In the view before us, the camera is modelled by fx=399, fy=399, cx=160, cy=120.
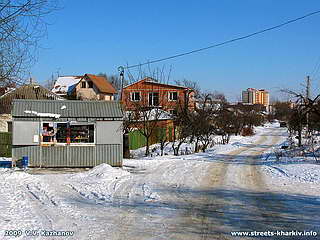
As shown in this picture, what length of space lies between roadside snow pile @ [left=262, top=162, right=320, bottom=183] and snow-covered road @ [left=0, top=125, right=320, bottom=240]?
22 cm

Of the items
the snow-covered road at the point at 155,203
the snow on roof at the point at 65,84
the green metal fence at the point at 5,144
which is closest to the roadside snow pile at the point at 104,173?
the snow-covered road at the point at 155,203

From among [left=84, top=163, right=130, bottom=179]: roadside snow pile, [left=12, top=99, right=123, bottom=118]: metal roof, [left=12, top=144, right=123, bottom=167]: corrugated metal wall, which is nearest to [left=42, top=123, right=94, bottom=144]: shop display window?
[left=12, top=144, right=123, bottom=167]: corrugated metal wall

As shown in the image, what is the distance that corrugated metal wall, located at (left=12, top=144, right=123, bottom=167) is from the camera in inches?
A: 697

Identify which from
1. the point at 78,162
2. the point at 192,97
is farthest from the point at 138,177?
the point at 192,97

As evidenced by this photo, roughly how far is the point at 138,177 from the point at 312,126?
49.6ft

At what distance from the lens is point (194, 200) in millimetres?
10922

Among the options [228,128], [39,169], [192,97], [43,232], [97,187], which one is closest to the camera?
[43,232]

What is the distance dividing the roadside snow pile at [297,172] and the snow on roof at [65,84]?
5504cm

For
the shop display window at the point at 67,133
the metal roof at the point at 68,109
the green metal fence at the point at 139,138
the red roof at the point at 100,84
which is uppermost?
the red roof at the point at 100,84

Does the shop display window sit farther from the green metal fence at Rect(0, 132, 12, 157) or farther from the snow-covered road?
the green metal fence at Rect(0, 132, 12, 157)

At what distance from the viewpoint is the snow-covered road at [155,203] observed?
7863mm

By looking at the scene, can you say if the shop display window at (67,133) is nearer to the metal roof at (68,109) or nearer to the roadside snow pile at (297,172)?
the metal roof at (68,109)

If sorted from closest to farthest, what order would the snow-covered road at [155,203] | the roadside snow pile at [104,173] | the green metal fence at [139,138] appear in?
the snow-covered road at [155,203] → the roadside snow pile at [104,173] → the green metal fence at [139,138]

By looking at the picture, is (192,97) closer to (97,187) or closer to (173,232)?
(97,187)
